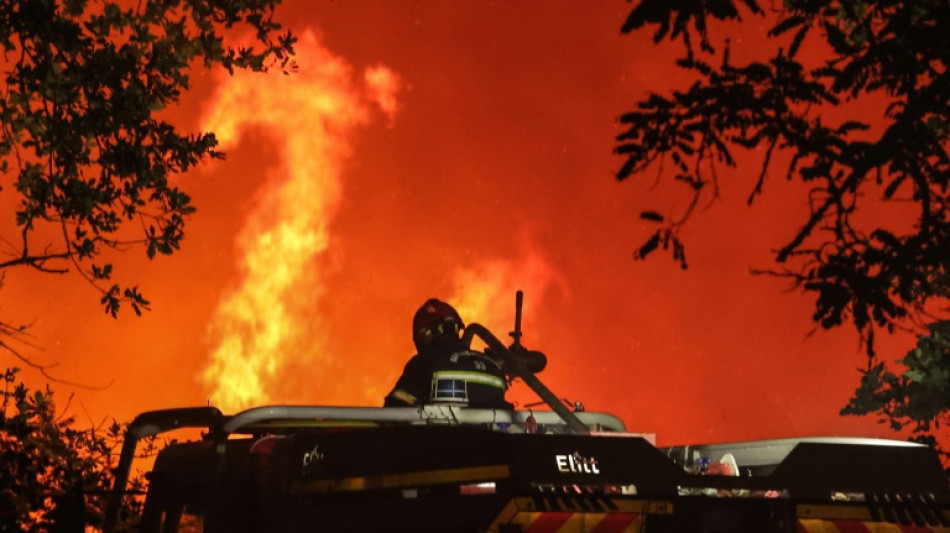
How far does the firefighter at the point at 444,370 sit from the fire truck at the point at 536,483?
76 centimetres

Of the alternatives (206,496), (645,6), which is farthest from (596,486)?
(206,496)

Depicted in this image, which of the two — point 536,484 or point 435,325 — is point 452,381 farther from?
point 536,484

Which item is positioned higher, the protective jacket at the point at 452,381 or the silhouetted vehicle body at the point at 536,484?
the protective jacket at the point at 452,381

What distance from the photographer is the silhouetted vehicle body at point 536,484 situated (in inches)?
226

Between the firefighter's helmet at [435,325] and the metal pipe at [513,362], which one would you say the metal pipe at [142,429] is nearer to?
the firefighter's helmet at [435,325]

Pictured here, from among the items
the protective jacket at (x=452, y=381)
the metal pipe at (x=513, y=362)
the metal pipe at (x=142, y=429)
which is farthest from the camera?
the metal pipe at (x=513, y=362)

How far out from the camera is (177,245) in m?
9.90

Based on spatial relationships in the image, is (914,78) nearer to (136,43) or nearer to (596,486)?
(596,486)

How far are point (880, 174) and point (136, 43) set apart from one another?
19.5ft

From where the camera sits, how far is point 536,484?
18.8 feet

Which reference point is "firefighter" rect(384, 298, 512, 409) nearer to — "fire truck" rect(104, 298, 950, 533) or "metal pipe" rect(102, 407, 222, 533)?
"fire truck" rect(104, 298, 950, 533)

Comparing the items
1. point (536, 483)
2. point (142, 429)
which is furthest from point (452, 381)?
point (536, 483)

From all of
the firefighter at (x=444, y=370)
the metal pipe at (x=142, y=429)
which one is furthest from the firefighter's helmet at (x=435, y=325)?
the metal pipe at (x=142, y=429)

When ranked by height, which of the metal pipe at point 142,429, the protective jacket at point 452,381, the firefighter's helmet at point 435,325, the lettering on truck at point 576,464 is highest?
the firefighter's helmet at point 435,325
